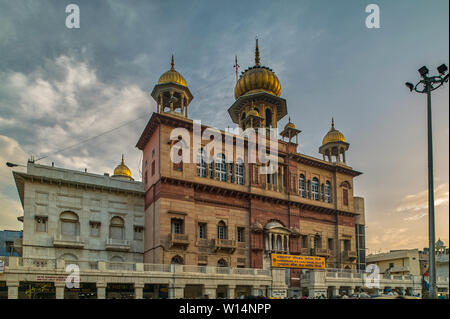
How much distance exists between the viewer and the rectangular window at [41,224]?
106ft

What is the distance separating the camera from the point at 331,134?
50188 mm

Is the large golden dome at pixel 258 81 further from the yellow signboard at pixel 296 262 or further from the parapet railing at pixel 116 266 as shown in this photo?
the parapet railing at pixel 116 266

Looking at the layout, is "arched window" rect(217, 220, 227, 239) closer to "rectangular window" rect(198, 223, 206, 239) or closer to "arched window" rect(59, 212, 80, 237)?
"rectangular window" rect(198, 223, 206, 239)

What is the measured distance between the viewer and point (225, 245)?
35.8 meters

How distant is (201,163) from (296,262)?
12.5 metres

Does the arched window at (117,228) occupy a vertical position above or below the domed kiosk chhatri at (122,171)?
below

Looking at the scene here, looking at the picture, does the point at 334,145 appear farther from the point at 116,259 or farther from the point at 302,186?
Answer: the point at 116,259

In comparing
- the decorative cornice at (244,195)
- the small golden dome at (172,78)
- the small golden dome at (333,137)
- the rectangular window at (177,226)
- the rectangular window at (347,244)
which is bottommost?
the rectangular window at (347,244)

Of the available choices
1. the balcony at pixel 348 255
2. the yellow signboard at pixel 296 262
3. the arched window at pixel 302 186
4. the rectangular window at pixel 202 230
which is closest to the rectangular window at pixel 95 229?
the rectangular window at pixel 202 230

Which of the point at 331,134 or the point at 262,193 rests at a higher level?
the point at 331,134

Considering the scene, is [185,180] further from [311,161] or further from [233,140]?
[311,161]
